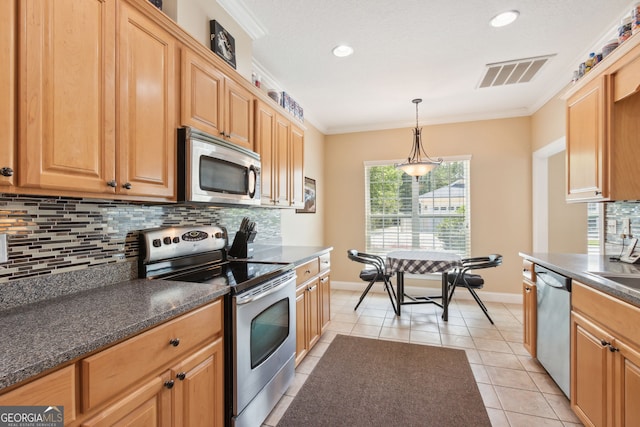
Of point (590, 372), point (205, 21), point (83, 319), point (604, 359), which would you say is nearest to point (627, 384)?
point (604, 359)

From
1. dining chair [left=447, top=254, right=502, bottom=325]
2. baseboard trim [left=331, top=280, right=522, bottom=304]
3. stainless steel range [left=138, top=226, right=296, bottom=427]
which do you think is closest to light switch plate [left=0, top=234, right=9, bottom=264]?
stainless steel range [left=138, top=226, right=296, bottom=427]

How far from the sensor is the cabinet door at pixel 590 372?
4.87 feet

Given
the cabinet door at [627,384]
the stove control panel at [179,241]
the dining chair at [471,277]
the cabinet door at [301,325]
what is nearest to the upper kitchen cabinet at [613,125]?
the cabinet door at [627,384]

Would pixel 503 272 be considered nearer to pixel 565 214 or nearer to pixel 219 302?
pixel 565 214

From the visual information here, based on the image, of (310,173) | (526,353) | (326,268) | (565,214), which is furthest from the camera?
(310,173)

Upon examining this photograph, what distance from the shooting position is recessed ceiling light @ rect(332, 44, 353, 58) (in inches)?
102

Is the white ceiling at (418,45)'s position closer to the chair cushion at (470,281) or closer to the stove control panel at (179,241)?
the stove control panel at (179,241)

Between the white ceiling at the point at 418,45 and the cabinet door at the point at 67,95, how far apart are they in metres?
1.27

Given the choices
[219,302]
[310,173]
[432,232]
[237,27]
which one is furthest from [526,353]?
[237,27]

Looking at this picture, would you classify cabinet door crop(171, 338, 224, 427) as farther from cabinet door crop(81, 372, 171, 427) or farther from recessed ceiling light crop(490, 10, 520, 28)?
recessed ceiling light crop(490, 10, 520, 28)

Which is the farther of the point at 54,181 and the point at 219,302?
the point at 219,302

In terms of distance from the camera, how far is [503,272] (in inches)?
165

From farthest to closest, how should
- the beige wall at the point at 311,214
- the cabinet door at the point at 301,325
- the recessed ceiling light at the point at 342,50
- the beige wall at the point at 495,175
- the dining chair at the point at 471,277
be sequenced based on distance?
the beige wall at the point at 495,175 → the beige wall at the point at 311,214 → the dining chair at the point at 471,277 → the recessed ceiling light at the point at 342,50 → the cabinet door at the point at 301,325

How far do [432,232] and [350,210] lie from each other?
130 cm
